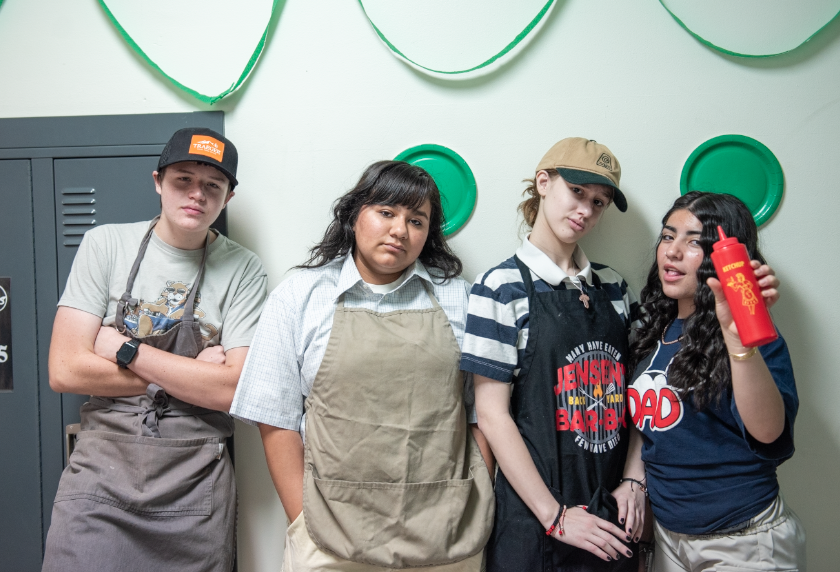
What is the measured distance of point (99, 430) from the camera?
4.70ft

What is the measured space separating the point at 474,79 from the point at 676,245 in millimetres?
807

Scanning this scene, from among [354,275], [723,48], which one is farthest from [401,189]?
[723,48]

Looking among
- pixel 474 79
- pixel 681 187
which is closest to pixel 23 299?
pixel 474 79

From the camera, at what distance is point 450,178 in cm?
162

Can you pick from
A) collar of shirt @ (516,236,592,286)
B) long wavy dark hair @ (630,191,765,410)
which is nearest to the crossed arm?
collar of shirt @ (516,236,592,286)

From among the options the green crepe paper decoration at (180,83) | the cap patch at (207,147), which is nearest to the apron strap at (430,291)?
the cap patch at (207,147)

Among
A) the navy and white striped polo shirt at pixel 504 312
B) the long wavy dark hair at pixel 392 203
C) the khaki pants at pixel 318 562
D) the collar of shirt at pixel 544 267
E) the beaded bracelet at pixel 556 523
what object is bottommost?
the khaki pants at pixel 318 562

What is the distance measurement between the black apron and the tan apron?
0.32 ft

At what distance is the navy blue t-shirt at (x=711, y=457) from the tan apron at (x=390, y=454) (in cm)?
46

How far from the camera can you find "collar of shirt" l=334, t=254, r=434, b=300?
1349 millimetres

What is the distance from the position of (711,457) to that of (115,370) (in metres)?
1.57

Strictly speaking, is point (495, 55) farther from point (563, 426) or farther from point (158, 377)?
point (158, 377)

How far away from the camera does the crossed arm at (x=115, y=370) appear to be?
136cm

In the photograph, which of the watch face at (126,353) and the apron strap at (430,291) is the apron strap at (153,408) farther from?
the apron strap at (430,291)
